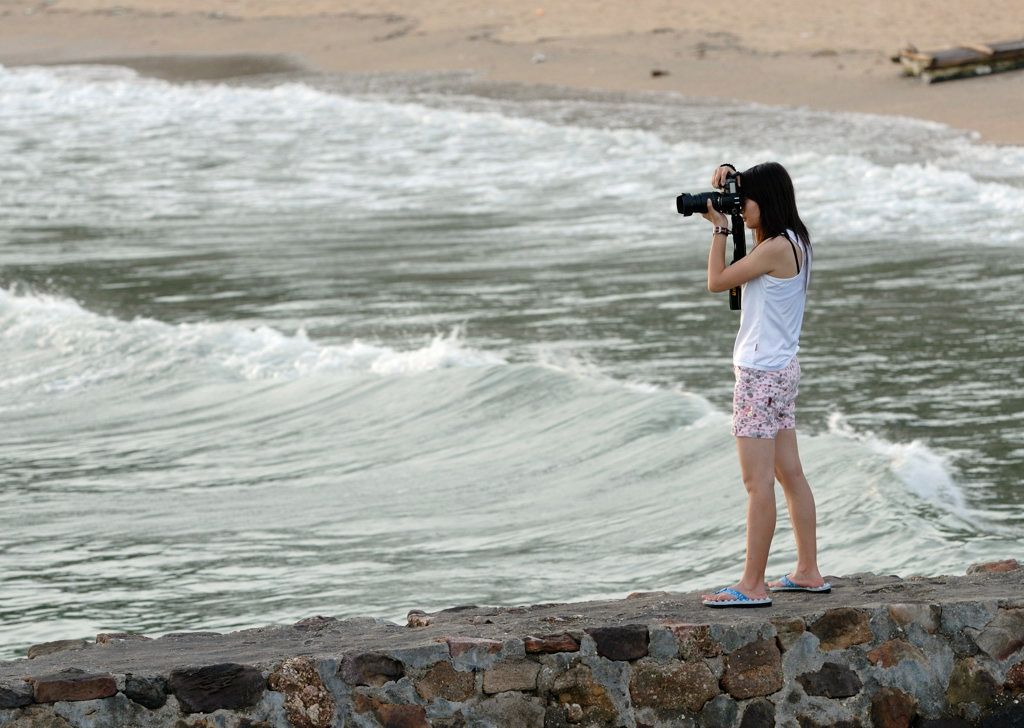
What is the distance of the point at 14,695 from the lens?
14.7 feet

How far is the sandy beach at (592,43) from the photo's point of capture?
88.0ft

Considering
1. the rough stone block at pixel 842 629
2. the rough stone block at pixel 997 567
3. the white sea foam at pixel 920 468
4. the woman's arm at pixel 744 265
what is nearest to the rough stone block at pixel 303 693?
the rough stone block at pixel 842 629

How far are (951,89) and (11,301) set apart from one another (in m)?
16.2

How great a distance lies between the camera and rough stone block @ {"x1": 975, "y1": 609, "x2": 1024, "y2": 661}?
477 cm

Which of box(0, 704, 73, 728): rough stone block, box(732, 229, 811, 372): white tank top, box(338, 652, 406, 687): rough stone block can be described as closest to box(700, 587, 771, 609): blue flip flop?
box(732, 229, 811, 372): white tank top

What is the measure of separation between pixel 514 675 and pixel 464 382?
274 inches

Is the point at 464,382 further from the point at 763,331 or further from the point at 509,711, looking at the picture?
the point at 509,711

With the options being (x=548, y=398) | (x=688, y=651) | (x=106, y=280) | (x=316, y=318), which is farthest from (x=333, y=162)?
(x=688, y=651)

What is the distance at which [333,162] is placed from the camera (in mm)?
23906

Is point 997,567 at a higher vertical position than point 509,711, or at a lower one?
higher

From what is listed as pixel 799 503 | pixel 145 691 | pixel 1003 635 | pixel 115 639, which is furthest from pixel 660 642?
pixel 115 639

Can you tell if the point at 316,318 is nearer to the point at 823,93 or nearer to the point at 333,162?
the point at 333,162

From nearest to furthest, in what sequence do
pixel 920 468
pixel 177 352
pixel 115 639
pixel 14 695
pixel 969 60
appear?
pixel 14 695
pixel 115 639
pixel 920 468
pixel 177 352
pixel 969 60

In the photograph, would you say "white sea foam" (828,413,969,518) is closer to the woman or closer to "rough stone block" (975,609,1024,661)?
the woman
